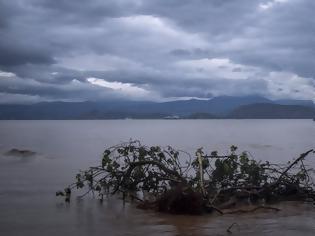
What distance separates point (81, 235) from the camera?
8.39 metres

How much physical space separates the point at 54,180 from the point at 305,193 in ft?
28.4

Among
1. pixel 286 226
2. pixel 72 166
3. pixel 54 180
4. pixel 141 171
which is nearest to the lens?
pixel 286 226

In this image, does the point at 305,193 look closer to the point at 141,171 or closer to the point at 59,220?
the point at 141,171

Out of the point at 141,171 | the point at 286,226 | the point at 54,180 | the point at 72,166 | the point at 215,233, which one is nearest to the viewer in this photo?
the point at 215,233

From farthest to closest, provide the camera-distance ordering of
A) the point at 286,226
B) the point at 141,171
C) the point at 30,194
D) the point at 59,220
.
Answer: the point at 30,194 → the point at 141,171 → the point at 59,220 → the point at 286,226

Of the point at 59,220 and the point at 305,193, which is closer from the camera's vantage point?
the point at 59,220

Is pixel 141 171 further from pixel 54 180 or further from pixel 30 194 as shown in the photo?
pixel 54 180

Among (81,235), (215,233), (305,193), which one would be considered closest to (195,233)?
(215,233)

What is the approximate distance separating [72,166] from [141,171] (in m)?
10.2

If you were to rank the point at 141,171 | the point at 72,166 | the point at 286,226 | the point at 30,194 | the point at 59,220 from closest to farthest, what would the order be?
the point at 286,226, the point at 59,220, the point at 141,171, the point at 30,194, the point at 72,166

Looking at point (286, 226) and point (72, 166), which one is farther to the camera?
point (72, 166)

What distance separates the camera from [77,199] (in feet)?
41.0

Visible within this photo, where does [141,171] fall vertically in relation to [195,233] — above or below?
above

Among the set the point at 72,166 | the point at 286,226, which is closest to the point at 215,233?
the point at 286,226
